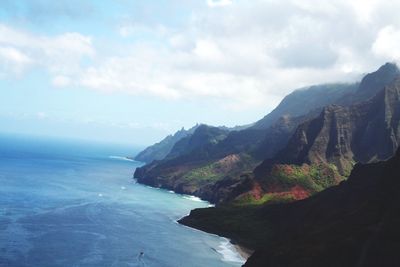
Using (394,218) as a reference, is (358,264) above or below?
below

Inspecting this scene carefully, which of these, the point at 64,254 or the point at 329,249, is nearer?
the point at 329,249

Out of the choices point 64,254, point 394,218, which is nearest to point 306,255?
point 394,218

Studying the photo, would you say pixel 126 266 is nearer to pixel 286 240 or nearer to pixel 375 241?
pixel 286 240

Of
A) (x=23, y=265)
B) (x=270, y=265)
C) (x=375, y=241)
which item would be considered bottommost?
(x=23, y=265)

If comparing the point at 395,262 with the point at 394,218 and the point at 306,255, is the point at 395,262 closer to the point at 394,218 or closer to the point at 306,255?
the point at 394,218

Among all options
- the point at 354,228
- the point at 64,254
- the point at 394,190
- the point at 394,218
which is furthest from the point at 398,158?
the point at 64,254

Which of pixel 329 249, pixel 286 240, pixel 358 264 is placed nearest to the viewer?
pixel 358 264

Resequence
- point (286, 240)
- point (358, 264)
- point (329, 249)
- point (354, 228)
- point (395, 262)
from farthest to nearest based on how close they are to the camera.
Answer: point (286, 240), point (354, 228), point (329, 249), point (358, 264), point (395, 262)

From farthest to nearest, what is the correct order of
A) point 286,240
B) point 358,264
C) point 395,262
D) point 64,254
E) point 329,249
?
point 64,254 → point 286,240 → point 329,249 → point 358,264 → point 395,262

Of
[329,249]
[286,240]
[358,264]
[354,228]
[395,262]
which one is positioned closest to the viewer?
[395,262]
